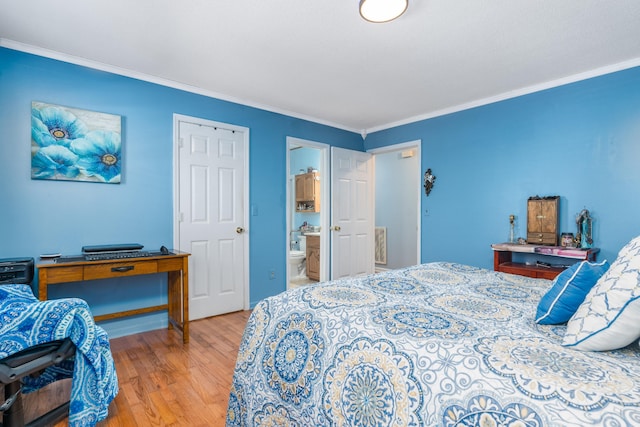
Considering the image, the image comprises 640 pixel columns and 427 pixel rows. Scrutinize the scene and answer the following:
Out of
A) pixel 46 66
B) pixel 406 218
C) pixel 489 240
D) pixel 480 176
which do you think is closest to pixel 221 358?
pixel 46 66

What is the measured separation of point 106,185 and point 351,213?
313 cm

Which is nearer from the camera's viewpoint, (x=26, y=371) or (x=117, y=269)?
(x=26, y=371)

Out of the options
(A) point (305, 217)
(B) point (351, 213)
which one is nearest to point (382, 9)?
(B) point (351, 213)

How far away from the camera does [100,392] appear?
65.4 inches

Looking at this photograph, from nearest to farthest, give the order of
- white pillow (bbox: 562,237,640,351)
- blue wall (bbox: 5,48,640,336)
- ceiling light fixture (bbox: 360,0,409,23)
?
white pillow (bbox: 562,237,640,351), ceiling light fixture (bbox: 360,0,409,23), blue wall (bbox: 5,48,640,336)

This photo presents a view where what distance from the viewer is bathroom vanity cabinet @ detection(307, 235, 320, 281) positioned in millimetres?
5234

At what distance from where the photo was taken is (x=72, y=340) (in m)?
1.54

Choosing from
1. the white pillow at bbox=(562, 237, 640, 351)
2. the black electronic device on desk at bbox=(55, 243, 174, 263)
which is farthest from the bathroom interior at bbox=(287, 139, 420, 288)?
the white pillow at bbox=(562, 237, 640, 351)

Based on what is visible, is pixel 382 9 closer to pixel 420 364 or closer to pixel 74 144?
pixel 420 364

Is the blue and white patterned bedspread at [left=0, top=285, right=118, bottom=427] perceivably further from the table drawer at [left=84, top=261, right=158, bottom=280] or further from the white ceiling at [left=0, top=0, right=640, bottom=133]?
the white ceiling at [left=0, top=0, right=640, bottom=133]

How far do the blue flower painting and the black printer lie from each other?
28.9 inches

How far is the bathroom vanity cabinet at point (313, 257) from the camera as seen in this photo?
523 cm

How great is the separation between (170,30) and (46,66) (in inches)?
47.0

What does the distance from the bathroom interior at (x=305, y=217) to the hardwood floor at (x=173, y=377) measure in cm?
220
